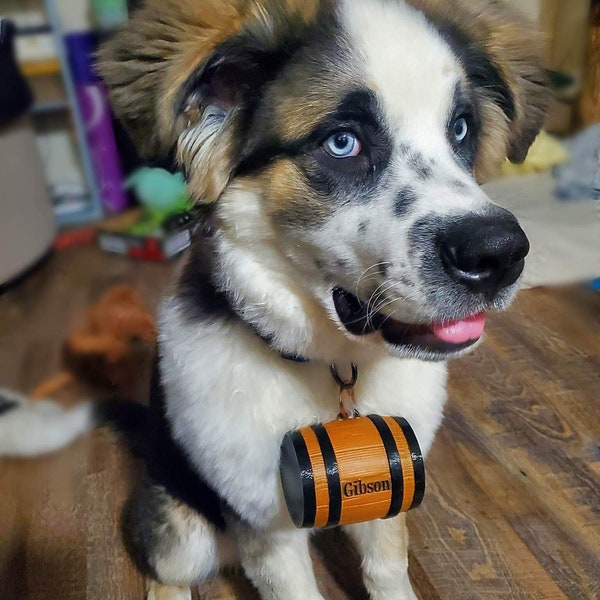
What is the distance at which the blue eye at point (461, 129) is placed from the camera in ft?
3.59

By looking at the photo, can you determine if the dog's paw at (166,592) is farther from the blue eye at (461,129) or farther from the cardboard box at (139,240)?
the blue eye at (461,129)

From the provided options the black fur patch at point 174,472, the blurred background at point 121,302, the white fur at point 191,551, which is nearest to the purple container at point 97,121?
the blurred background at point 121,302

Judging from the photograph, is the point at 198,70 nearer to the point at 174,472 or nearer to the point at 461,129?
the point at 461,129

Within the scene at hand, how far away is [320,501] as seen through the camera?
1025 millimetres

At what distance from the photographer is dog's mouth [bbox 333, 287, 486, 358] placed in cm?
102

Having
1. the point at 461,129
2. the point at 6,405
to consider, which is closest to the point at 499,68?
the point at 461,129

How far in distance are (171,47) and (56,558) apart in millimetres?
1191

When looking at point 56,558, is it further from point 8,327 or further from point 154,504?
point 8,327

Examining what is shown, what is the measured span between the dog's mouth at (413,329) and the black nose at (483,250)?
85mm

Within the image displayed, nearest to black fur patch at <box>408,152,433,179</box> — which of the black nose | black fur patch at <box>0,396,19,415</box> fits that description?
the black nose

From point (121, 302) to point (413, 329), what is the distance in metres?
0.73

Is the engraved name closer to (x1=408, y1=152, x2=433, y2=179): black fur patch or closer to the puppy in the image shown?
the puppy

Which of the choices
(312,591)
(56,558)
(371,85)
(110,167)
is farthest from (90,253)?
(56,558)

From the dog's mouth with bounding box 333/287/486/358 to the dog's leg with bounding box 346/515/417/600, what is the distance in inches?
17.5
